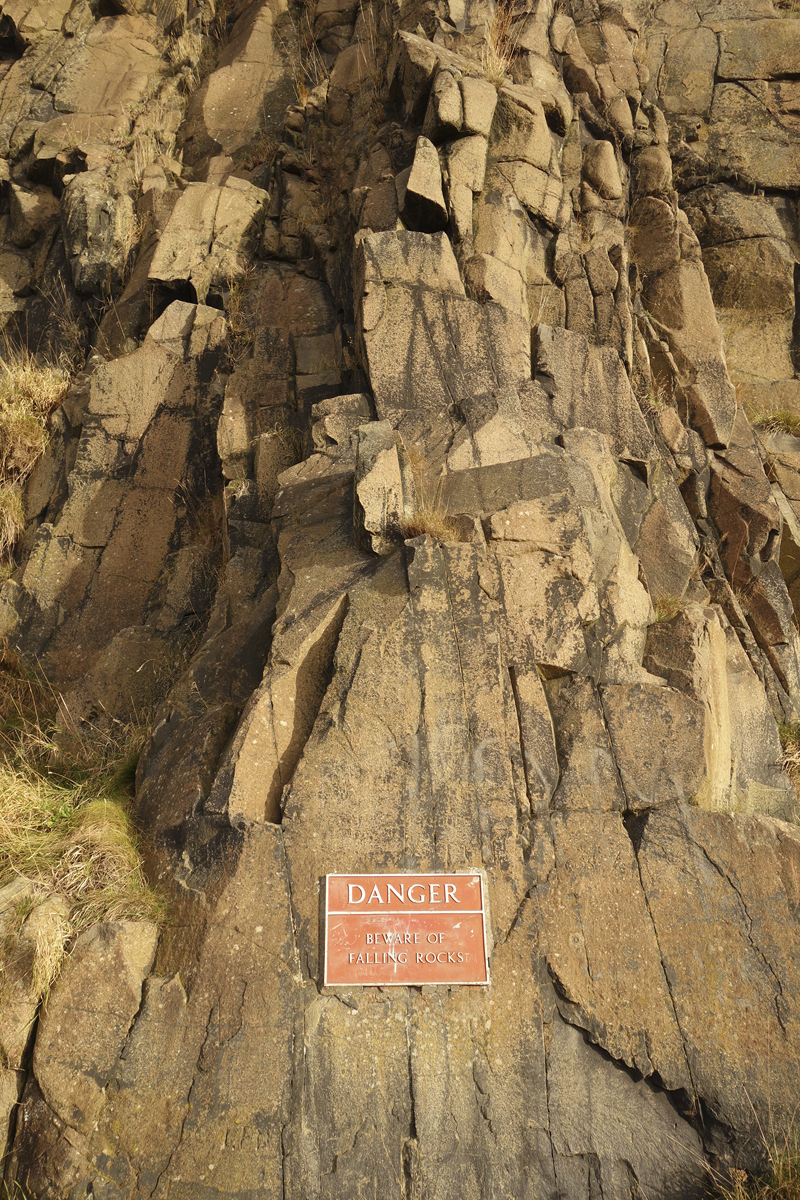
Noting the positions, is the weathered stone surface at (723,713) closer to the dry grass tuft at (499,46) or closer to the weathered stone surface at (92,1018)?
the weathered stone surface at (92,1018)

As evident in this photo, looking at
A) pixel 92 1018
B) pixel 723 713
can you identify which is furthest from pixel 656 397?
pixel 92 1018

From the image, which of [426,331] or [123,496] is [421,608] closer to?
[426,331]

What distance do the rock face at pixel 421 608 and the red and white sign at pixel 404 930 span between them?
3.5 inches

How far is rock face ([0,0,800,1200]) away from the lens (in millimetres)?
4250

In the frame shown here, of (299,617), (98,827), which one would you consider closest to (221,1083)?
(98,827)

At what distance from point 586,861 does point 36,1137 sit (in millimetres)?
3039

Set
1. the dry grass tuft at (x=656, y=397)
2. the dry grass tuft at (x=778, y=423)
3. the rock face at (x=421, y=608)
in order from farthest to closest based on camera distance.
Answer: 1. the dry grass tuft at (x=778, y=423)
2. the dry grass tuft at (x=656, y=397)
3. the rock face at (x=421, y=608)

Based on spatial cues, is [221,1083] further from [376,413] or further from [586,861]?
[376,413]

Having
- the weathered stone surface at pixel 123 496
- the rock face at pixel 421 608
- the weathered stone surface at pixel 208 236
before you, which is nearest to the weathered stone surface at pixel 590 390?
the rock face at pixel 421 608

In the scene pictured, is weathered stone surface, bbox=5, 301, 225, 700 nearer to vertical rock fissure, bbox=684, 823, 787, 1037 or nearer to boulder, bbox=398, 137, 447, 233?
boulder, bbox=398, 137, 447, 233

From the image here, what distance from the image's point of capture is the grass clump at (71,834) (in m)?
4.61

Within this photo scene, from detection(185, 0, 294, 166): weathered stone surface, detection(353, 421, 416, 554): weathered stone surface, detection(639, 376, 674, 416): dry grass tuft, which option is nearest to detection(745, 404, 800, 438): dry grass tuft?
detection(639, 376, 674, 416): dry grass tuft

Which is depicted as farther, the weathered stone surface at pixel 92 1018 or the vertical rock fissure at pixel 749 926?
the vertical rock fissure at pixel 749 926

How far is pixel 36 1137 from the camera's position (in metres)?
4.07
